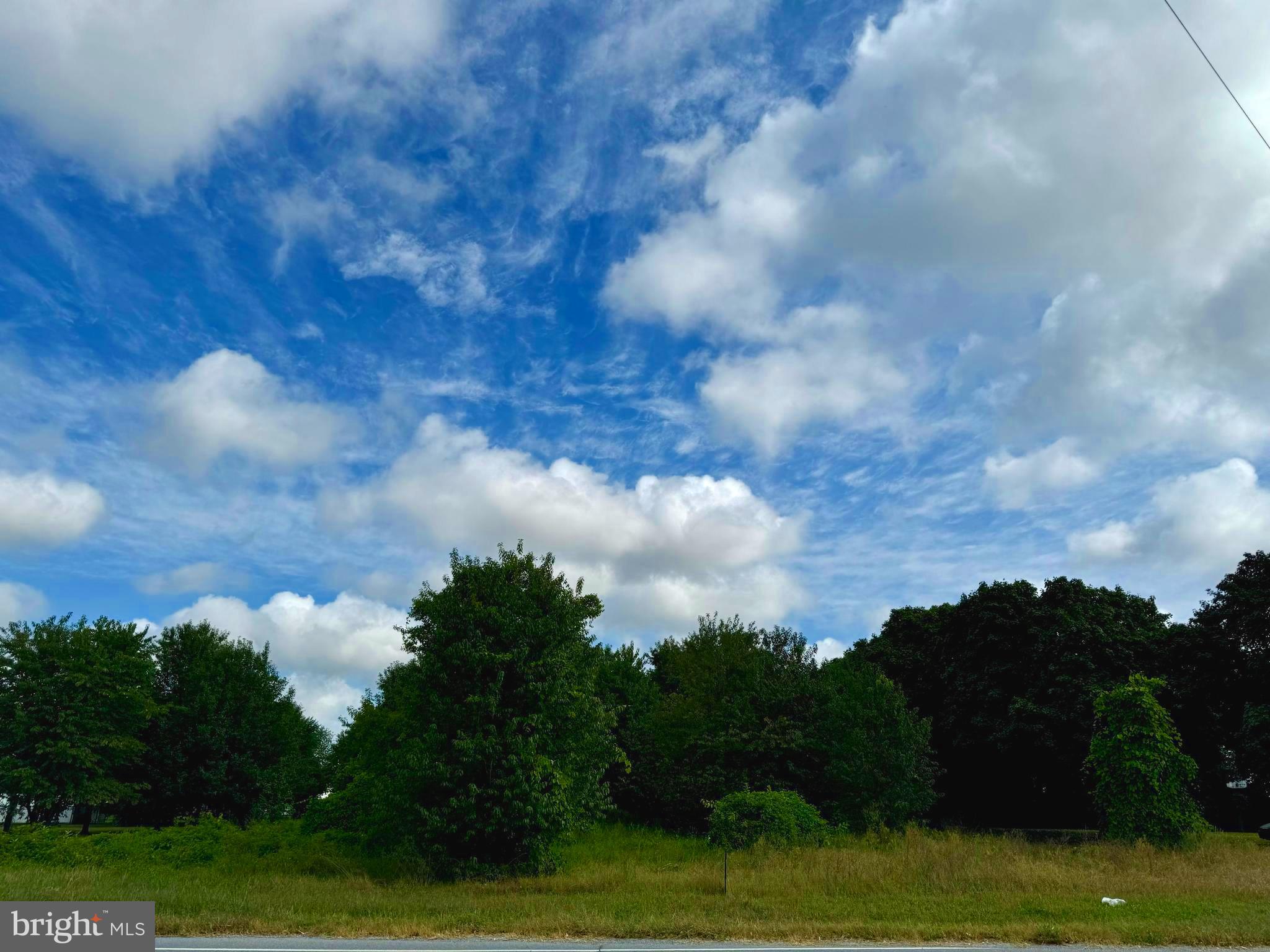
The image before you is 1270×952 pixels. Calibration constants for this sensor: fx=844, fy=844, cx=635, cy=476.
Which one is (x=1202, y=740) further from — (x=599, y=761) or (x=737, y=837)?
(x=599, y=761)

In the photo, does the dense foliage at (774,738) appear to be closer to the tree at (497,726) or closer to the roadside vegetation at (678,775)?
the roadside vegetation at (678,775)

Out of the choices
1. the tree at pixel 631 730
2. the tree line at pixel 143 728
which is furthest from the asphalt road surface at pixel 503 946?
the tree line at pixel 143 728

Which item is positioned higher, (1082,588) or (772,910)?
(1082,588)

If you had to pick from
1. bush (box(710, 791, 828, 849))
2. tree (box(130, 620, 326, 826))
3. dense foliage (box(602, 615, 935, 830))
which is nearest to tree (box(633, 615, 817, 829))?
dense foliage (box(602, 615, 935, 830))

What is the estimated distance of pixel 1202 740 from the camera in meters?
43.3

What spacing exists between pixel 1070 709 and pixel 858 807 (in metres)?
16.6

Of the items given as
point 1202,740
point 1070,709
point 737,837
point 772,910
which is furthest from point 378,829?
point 1202,740

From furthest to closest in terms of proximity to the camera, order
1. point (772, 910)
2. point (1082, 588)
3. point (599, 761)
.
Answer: point (1082, 588) < point (599, 761) < point (772, 910)

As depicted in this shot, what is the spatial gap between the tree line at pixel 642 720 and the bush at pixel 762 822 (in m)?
4.11

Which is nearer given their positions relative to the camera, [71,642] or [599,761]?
[599,761]

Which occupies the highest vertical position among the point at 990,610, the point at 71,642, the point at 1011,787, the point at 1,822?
the point at 71,642

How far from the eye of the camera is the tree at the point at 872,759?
1278 inches

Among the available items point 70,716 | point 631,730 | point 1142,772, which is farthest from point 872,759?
point 70,716

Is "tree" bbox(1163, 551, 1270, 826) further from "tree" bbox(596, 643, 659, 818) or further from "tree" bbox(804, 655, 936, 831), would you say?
"tree" bbox(596, 643, 659, 818)
